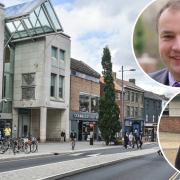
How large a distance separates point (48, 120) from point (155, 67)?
166 feet

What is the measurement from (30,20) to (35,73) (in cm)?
601

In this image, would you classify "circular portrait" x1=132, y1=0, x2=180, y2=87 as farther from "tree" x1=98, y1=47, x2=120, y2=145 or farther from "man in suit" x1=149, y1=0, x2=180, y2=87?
"tree" x1=98, y1=47, x2=120, y2=145

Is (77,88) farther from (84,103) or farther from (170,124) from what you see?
(170,124)

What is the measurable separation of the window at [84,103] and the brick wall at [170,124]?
2115 inches

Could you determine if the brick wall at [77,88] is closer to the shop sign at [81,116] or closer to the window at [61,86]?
the shop sign at [81,116]

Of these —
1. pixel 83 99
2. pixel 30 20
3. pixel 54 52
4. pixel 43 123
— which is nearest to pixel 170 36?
pixel 30 20

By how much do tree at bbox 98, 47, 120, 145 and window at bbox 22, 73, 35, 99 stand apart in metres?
7.38

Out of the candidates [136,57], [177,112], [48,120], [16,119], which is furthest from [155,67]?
[48,120]

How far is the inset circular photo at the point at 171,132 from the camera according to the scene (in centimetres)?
230

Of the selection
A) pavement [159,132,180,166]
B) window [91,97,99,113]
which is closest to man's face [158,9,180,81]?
pavement [159,132,180,166]

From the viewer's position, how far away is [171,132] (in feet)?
7.68

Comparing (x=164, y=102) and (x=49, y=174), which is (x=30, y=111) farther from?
(x=164, y=102)

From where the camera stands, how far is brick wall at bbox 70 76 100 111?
180 feet

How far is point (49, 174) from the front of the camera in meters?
14.1
